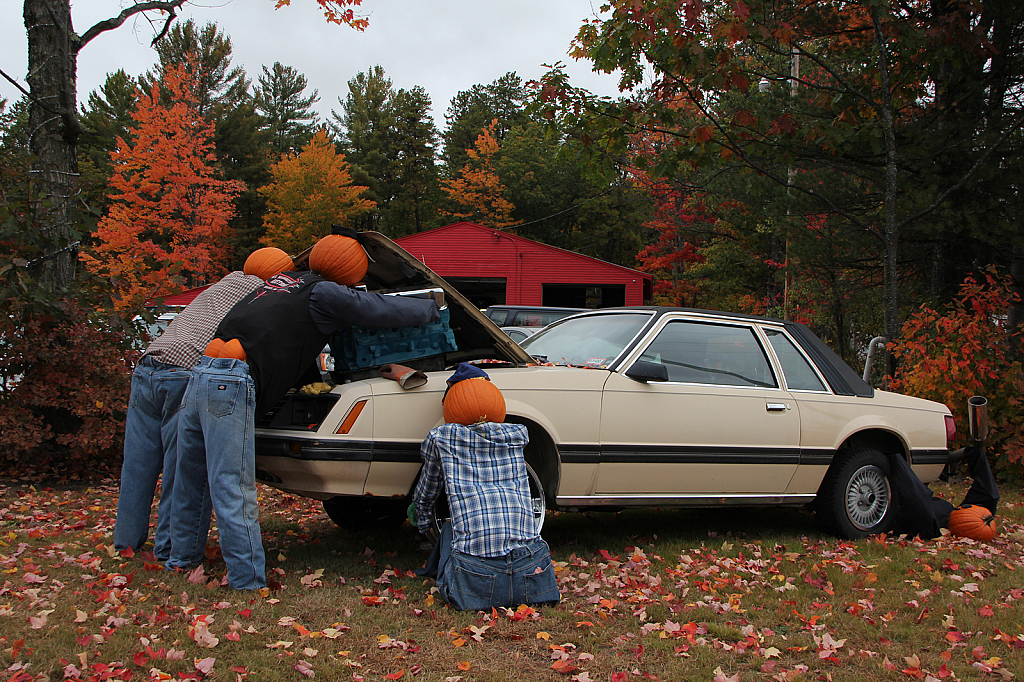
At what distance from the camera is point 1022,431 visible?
7.88m

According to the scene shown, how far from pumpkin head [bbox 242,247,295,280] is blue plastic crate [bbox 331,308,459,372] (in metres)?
0.54

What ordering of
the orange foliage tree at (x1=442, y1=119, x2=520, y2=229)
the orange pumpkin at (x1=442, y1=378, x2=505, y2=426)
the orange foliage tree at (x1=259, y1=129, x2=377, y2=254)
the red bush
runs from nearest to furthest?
1. the orange pumpkin at (x1=442, y1=378, x2=505, y2=426)
2. the red bush
3. the orange foliage tree at (x1=259, y1=129, x2=377, y2=254)
4. the orange foliage tree at (x1=442, y1=119, x2=520, y2=229)

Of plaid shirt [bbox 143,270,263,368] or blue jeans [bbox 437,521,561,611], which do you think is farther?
plaid shirt [bbox 143,270,263,368]

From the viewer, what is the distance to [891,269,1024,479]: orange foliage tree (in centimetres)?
792

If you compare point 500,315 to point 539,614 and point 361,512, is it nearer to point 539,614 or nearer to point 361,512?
point 361,512

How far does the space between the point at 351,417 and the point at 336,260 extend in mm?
928

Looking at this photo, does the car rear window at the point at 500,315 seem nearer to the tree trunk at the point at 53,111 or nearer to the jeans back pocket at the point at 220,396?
the tree trunk at the point at 53,111

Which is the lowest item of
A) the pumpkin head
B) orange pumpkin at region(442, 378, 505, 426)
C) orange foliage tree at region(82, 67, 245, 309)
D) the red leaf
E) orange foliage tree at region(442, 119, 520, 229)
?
the red leaf

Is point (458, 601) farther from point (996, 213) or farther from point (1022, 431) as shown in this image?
point (996, 213)

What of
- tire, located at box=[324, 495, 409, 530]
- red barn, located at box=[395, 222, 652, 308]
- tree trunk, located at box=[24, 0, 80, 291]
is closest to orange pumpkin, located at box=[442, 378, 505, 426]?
tire, located at box=[324, 495, 409, 530]

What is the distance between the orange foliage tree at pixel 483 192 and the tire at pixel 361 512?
40.0 meters

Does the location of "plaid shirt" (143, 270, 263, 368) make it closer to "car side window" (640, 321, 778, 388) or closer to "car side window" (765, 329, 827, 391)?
"car side window" (640, 321, 778, 388)

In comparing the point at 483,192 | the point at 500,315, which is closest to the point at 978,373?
the point at 500,315

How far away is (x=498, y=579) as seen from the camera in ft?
12.5
